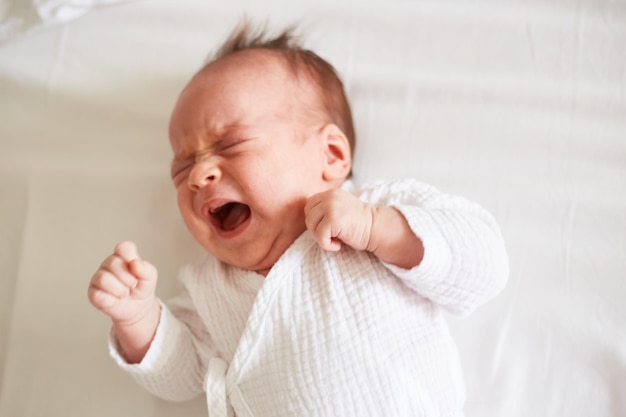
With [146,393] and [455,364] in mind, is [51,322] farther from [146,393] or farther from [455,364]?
[455,364]

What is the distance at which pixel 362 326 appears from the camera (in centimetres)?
93

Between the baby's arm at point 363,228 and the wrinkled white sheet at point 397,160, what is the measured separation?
27 centimetres

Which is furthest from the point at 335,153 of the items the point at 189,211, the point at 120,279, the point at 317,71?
the point at 120,279

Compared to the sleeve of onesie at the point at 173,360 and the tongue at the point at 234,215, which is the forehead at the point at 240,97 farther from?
the sleeve of onesie at the point at 173,360

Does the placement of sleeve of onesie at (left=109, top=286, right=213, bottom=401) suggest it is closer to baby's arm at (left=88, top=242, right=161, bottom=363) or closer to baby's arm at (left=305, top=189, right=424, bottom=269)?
baby's arm at (left=88, top=242, right=161, bottom=363)

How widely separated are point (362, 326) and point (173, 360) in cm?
36

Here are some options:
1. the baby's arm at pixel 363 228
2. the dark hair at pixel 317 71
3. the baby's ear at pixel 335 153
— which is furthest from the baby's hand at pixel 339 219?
the dark hair at pixel 317 71

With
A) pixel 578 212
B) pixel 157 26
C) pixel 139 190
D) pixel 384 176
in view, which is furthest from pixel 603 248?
pixel 157 26

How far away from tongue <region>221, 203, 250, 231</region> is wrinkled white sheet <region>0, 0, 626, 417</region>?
212 mm

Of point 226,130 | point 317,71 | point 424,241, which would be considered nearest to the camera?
point 424,241

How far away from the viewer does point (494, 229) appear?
100 cm

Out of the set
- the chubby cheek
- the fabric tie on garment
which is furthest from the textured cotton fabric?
the chubby cheek

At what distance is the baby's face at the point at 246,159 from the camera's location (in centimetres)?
99

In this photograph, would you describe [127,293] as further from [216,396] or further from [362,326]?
[362,326]
